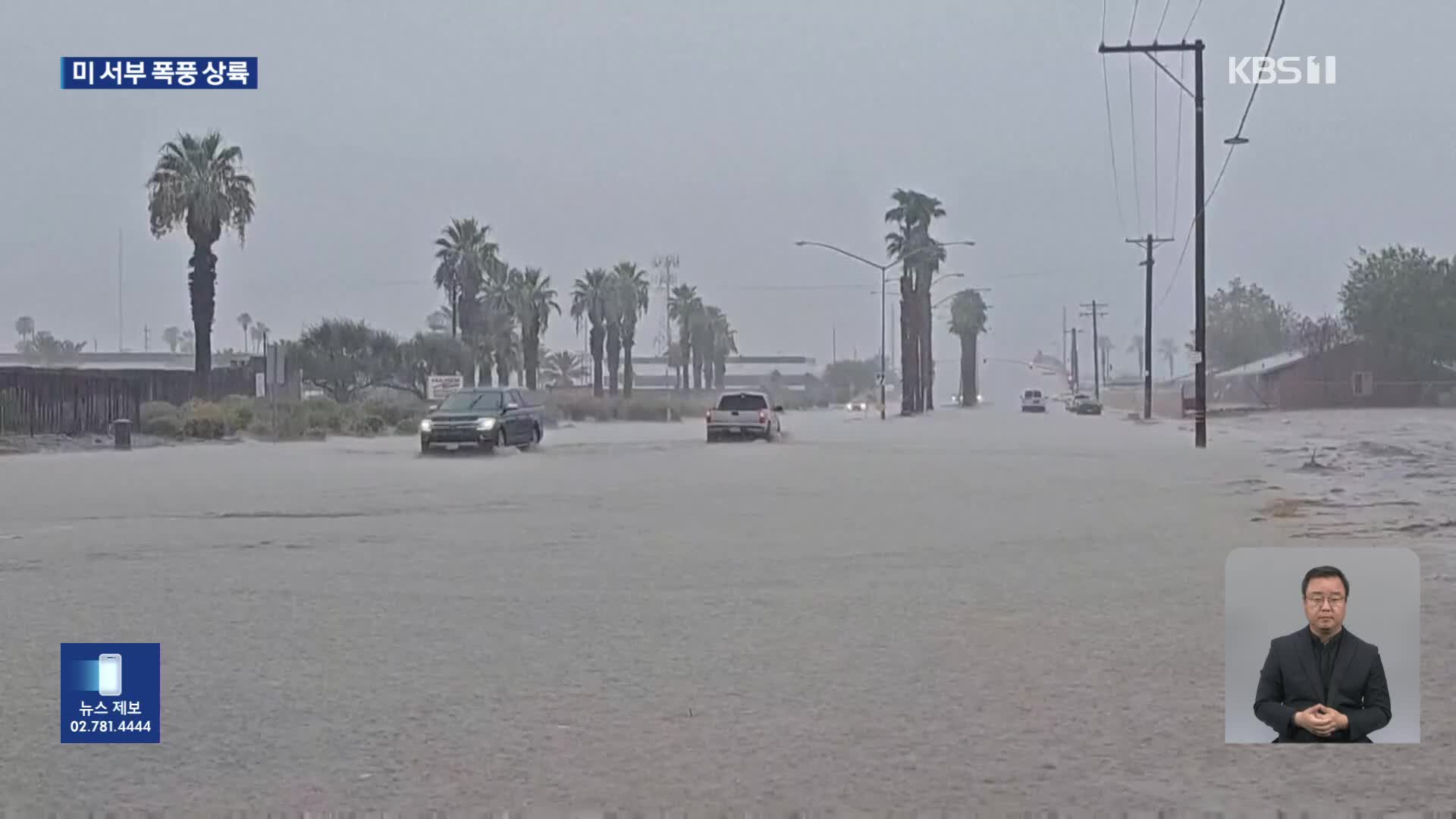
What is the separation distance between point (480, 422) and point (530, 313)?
59.1 metres

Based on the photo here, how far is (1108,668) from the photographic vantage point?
28.4ft

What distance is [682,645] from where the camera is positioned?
953 cm

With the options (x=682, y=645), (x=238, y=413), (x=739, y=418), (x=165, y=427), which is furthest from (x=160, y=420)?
(x=682, y=645)

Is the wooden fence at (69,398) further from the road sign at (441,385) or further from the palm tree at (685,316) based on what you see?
the palm tree at (685,316)

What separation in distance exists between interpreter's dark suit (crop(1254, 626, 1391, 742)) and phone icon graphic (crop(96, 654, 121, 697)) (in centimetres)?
413

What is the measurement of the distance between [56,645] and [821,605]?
16.6ft

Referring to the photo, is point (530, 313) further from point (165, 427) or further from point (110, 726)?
point (110, 726)

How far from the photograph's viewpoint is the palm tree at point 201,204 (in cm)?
5797

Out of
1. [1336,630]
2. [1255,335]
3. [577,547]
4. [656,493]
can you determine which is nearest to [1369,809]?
[1336,630]

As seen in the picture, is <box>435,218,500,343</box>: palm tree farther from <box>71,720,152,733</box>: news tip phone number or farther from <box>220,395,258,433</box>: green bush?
<box>71,720,152,733</box>: news tip phone number

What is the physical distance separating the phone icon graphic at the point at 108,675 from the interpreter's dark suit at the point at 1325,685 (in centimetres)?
413

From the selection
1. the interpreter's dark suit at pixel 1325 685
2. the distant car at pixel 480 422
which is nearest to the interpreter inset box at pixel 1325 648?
the interpreter's dark suit at pixel 1325 685

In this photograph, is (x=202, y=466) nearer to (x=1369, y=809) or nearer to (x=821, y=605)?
(x=821, y=605)

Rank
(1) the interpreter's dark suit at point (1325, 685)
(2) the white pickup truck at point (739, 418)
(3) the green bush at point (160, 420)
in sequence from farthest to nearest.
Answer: (2) the white pickup truck at point (739, 418) → (3) the green bush at point (160, 420) → (1) the interpreter's dark suit at point (1325, 685)
